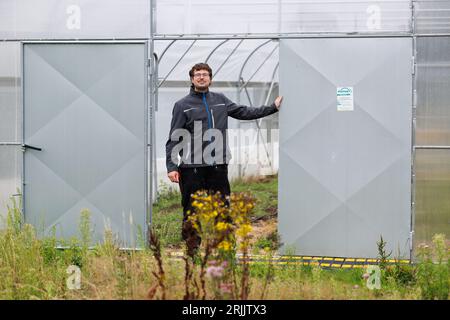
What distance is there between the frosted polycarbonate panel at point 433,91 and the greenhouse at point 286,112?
0.01m

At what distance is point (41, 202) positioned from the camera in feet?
26.9

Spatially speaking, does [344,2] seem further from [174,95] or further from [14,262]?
[174,95]

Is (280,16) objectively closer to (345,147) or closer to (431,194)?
(345,147)

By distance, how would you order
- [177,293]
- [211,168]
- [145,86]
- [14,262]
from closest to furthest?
[177,293]
[14,262]
[211,168]
[145,86]

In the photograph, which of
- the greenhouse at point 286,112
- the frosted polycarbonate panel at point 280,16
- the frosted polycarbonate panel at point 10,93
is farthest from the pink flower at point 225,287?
the frosted polycarbonate panel at point 10,93

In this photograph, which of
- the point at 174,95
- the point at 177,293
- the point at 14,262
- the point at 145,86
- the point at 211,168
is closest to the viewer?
the point at 177,293

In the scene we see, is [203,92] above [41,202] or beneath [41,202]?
above

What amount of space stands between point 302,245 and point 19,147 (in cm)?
344

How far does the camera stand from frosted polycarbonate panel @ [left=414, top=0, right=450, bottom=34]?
755 centimetres

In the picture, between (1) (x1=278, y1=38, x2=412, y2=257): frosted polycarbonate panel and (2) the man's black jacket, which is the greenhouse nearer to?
(1) (x1=278, y1=38, x2=412, y2=257): frosted polycarbonate panel

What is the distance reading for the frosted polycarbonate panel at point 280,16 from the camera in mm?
7637

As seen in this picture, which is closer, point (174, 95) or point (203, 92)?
point (203, 92)

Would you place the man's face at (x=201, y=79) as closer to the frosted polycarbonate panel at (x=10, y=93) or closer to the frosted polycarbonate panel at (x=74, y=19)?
the frosted polycarbonate panel at (x=74, y=19)

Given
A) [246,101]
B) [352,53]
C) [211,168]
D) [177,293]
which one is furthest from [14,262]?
[246,101]
